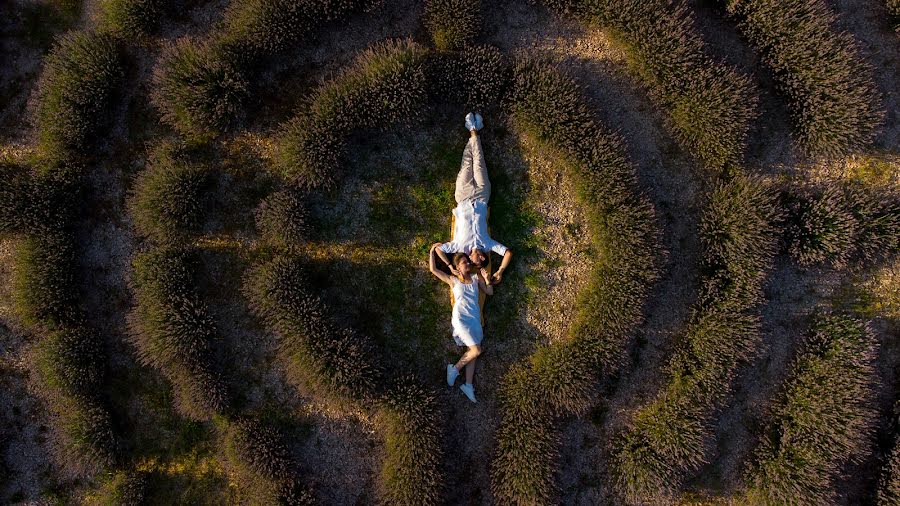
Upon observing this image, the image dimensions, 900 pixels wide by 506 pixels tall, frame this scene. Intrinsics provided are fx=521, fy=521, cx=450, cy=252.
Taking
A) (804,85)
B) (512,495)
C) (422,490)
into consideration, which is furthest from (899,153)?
(422,490)

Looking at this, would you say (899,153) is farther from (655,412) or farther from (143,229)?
(143,229)

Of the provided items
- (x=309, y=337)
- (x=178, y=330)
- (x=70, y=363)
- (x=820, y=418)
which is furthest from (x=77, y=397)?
(x=820, y=418)

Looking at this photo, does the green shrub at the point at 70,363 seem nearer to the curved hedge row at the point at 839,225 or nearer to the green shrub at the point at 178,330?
the green shrub at the point at 178,330

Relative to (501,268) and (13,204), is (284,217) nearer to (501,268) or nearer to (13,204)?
(501,268)

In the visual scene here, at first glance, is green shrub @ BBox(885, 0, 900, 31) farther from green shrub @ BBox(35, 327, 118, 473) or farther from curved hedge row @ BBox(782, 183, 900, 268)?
green shrub @ BBox(35, 327, 118, 473)

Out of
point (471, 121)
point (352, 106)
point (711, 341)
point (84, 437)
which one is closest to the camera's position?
point (352, 106)

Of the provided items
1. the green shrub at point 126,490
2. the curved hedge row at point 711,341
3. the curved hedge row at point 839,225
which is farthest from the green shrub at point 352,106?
the curved hedge row at point 839,225
